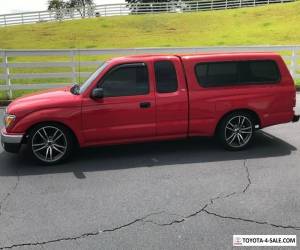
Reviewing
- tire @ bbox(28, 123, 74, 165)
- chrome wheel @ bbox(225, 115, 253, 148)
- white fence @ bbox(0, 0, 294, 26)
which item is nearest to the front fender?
tire @ bbox(28, 123, 74, 165)

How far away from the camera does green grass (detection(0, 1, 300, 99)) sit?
97.3 ft

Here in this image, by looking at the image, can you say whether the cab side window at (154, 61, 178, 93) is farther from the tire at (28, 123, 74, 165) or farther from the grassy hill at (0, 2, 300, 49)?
the grassy hill at (0, 2, 300, 49)

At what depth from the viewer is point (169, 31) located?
117 ft

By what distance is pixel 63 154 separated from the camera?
21.9 feet

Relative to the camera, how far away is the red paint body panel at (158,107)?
6551 mm

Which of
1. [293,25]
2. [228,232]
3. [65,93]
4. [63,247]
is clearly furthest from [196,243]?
[293,25]

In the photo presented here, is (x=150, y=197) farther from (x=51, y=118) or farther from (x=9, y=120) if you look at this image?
(x=9, y=120)

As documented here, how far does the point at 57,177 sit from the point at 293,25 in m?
32.2

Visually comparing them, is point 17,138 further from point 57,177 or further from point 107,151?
point 107,151

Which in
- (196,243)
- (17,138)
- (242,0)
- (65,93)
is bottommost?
(196,243)

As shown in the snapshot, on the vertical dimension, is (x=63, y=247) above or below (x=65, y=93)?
below

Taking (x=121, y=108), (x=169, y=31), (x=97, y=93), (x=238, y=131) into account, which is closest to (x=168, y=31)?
(x=169, y=31)

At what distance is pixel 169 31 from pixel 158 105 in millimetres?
29764

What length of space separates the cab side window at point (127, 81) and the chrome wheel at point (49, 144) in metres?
0.94
